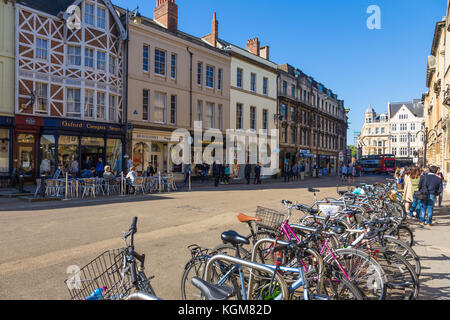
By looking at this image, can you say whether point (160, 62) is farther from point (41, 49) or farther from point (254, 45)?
point (254, 45)

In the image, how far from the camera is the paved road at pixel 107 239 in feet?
14.3

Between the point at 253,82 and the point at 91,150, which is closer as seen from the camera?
the point at 91,150

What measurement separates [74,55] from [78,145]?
5.75 meters

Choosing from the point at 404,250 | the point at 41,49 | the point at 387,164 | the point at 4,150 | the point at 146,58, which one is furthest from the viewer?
the point at 387,164

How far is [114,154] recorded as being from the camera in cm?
2114

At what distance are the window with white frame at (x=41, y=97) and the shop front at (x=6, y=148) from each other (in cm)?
160

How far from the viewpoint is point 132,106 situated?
21734 mm

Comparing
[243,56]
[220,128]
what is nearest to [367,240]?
[220,128]

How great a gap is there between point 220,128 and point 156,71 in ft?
26.6

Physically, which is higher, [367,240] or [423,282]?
[367,240]

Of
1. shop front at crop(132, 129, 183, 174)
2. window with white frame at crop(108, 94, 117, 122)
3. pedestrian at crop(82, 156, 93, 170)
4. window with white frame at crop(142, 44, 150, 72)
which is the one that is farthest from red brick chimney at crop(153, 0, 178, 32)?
pedestrian at crop(82, 156, 93, 170)

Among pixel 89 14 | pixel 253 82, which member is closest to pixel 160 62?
pixel 89 14

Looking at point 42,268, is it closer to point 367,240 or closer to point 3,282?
point 3,282

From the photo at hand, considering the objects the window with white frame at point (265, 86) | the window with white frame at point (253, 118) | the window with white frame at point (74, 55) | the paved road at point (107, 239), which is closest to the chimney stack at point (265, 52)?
the window with white frame at point (265, 86)
